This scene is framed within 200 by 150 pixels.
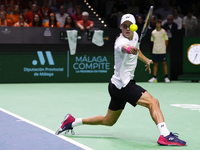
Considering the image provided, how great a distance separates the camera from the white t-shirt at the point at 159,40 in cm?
1410

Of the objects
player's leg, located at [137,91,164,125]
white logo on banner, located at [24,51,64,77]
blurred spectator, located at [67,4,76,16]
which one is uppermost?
blurred spectator, located at [67,4,76,16]

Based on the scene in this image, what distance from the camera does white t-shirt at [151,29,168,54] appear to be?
1410 cm

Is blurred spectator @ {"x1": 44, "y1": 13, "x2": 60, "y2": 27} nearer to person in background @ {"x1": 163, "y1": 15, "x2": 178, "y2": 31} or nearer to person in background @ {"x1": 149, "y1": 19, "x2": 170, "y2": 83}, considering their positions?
person in background @ {"x1": 149, "y1": 19, "x2": 170, "y2": 83}

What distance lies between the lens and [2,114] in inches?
291

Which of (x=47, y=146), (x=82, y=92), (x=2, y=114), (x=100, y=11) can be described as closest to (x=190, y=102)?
(x=82, y=92)

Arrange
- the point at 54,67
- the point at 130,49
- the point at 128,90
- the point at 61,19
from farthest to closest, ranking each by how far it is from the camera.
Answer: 1. the point at 61,19
2. the point at 54,67
3. the point at 128,90
4. the point at 130,49

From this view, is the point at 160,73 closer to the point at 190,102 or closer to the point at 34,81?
the point at 34,81

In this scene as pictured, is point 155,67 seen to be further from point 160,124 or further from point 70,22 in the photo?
point 160,124

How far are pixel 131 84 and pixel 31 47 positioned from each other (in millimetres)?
8823

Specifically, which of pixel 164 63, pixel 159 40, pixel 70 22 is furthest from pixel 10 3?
pixel 164 63

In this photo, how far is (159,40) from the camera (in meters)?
14.1

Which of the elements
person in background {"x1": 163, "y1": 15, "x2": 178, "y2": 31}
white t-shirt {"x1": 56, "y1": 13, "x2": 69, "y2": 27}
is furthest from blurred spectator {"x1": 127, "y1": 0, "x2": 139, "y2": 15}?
white t-shirt {"x1": 56, "y1": 13, "x2": 69, "y2": 27}

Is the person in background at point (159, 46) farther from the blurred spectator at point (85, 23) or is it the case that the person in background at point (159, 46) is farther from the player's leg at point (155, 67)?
the blurred spectator at point (85, 23)

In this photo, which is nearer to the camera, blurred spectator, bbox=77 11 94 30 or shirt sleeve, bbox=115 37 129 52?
shirt sleeve, bbox=115 37 129 52
